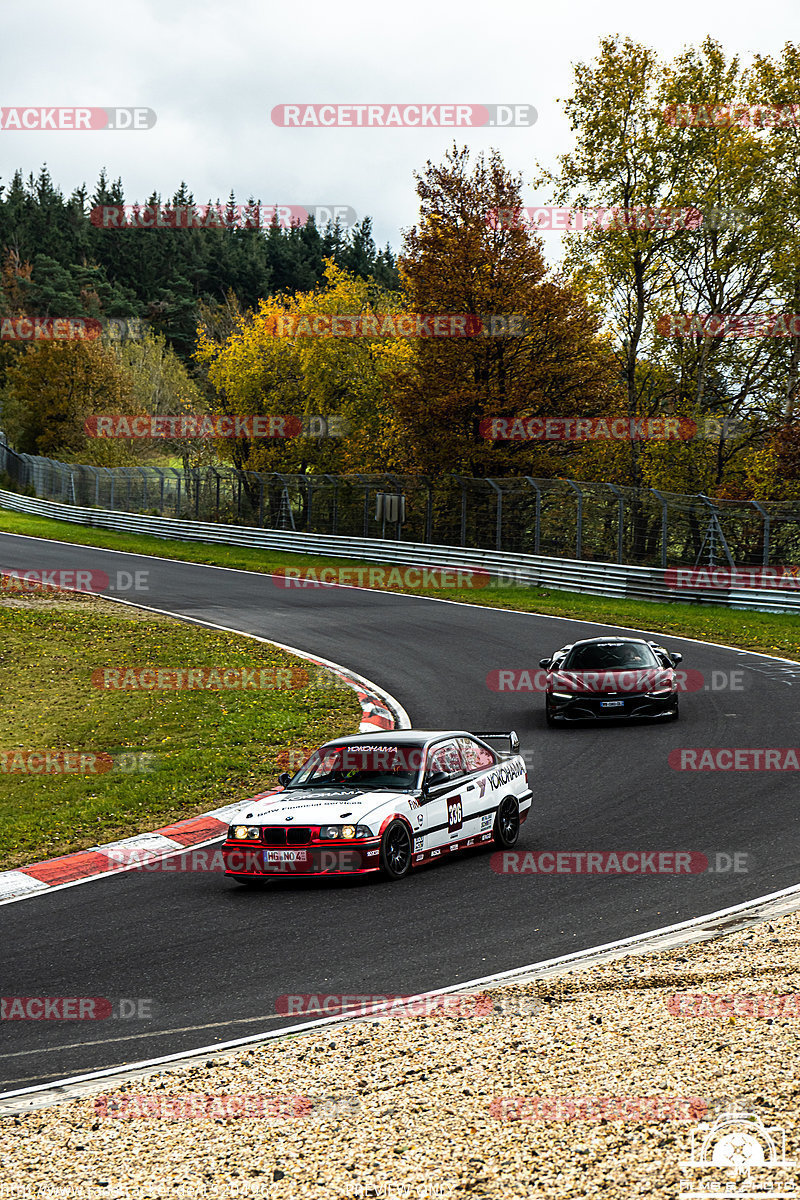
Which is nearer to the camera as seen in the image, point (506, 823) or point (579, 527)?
point (506, 823)

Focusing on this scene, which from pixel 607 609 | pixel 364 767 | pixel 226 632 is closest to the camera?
pixel 364 767

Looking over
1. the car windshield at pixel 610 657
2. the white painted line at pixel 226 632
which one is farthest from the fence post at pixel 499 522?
the car windshield at pixel 610 657

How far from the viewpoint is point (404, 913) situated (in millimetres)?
8945

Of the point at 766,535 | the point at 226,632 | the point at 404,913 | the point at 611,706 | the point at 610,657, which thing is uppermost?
the point at 766,535

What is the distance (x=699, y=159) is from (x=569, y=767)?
3120 centimetres

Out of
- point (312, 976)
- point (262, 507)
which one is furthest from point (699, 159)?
point (312, 976)

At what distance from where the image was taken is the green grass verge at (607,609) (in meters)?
26.2

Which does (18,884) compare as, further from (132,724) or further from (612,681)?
(612,681)

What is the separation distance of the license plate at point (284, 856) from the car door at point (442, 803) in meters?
1.21

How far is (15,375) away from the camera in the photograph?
7331 cm

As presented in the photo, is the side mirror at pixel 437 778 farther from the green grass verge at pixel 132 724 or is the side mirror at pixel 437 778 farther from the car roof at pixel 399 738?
the green grass verge at pixel 132 724

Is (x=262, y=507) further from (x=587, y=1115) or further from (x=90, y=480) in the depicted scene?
(x=587, y=1115)

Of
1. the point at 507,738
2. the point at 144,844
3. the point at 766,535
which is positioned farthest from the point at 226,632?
the point at 766,535

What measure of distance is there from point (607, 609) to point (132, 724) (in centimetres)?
1651
